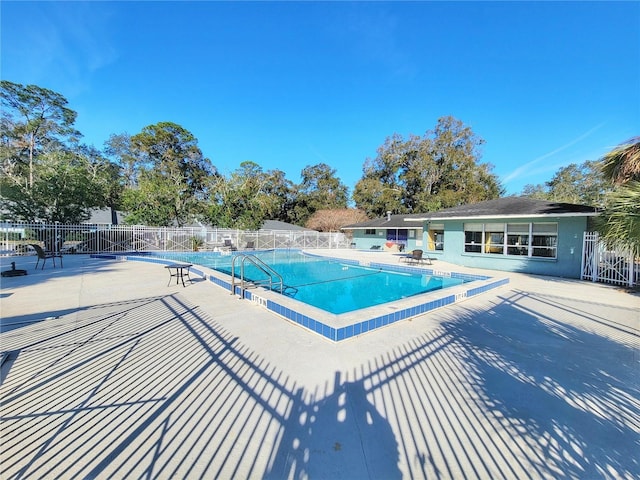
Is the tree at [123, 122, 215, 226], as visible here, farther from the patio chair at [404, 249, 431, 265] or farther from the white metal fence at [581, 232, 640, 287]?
the white metal fence at [581, 232, 640, 287]

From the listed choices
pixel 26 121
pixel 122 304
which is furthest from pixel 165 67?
pixel 122 304

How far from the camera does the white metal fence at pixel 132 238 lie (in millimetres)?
15633

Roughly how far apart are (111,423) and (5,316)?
460 centimetres

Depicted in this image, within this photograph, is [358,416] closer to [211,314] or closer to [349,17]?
[211,314]

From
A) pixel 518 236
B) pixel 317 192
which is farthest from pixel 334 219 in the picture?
pixel 518 236

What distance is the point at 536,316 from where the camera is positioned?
5.31 metres

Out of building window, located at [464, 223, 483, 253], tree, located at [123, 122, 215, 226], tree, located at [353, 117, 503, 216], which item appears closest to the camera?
building window, located at [464, 223, 483, 253]

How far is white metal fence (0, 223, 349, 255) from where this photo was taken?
15633mm

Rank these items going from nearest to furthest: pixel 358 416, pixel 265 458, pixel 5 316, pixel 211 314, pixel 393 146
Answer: pixel 265 458, pixel 358 416, pixel 5 316, pixel 211 314, pixel 393 146

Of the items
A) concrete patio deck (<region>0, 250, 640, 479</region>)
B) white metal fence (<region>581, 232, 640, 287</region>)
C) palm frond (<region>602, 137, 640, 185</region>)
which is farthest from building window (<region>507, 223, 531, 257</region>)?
concrete patio deck (<region>0, 250, 640, 479</region>)

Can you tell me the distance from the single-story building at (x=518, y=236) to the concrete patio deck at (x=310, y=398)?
6.37m

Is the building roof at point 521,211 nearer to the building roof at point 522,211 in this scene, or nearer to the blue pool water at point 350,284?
the building roof at point 522,211

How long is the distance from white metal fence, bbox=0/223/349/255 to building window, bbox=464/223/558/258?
50.4 ft

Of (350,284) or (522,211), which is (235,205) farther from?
(522,211)
